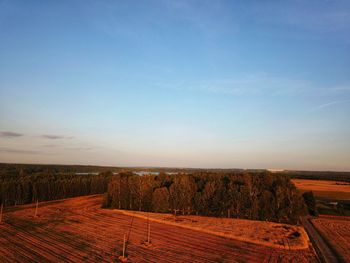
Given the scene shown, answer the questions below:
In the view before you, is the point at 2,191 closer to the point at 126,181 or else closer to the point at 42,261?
the point at 126,181

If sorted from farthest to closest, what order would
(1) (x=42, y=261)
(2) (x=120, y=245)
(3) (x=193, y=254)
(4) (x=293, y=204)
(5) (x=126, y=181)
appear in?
(5) (x=126, y=181)
(4) (x=293, y=204)
(2) (x=120, y=245)
(3) (x=193, y=254)
(1) (x=42, y=261)

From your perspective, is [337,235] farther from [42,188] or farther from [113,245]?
[42,188]

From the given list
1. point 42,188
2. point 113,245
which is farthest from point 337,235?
point 42,188

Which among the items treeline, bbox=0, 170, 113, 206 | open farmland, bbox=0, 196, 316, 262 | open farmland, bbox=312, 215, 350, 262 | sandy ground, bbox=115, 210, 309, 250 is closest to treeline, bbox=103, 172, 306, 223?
open farmland, bbox=312, 215, 350, 262

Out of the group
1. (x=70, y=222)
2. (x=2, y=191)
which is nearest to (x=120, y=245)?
(x=70, y=222)

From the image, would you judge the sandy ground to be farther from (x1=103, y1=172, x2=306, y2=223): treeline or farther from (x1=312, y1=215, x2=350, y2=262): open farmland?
(x1=103, y1=172, x2=306, y2=223): treeline

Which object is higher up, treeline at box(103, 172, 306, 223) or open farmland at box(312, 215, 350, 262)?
treeline at box(103, 172, 306, 223)
